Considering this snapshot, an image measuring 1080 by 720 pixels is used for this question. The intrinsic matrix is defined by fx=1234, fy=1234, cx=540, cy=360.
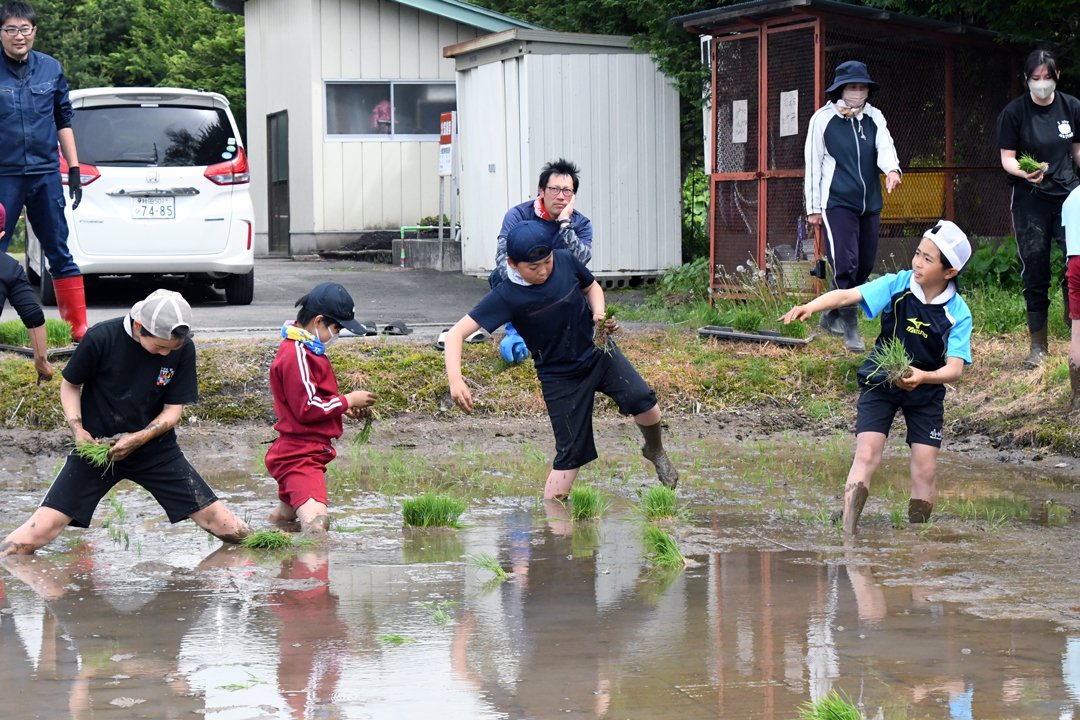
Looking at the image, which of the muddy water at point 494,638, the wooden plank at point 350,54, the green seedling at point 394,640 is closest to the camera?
the muddy water at point 494,638

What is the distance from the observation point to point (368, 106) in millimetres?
20172

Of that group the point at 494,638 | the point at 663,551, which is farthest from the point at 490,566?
the point at 494,638

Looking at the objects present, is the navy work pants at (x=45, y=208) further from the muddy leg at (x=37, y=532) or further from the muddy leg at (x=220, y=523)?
the muddy leg at (x=220, y=523)

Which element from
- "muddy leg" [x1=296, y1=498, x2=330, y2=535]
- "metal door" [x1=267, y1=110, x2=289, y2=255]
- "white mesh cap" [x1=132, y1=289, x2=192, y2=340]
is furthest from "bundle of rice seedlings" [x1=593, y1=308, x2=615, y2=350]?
"metal door" [x1=267, y1=110, x2=289, y2=255]

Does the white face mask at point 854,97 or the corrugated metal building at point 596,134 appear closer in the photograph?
the white face mask at point 854,97

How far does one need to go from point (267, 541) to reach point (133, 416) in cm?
83

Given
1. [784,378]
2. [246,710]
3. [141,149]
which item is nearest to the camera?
[246,710]

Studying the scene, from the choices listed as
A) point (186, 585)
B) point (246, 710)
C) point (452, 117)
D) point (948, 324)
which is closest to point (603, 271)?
point (452, 117)

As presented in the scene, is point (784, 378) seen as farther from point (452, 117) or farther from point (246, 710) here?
point (452, 117)

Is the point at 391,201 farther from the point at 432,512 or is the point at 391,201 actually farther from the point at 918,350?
the point at 918,350

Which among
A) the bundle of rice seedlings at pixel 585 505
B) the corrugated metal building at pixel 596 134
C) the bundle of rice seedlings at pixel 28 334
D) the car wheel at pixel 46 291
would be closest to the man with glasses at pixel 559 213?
the bundle of rice seedlings at pixel 585 505

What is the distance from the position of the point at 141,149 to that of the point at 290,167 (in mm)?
9469

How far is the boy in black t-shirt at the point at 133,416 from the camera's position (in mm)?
5402

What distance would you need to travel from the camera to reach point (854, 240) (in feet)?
31.0
